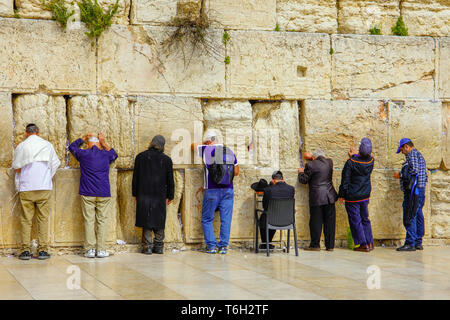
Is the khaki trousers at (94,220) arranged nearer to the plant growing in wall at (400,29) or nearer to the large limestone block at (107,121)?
the large limestone block at (107,121)

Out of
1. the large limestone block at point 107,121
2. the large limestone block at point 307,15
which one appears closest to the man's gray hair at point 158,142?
the large limestone block at point 107,121

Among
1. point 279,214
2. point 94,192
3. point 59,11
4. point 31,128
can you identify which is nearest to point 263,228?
point 279,214

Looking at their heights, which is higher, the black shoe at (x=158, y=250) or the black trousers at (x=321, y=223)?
the black trousers at (x=321, y=223)

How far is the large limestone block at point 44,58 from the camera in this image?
8.75m

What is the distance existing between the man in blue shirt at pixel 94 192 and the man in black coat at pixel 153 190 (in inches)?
16.6

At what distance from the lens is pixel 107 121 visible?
29.9 feet

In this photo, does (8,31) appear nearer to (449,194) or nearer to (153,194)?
(153,194)

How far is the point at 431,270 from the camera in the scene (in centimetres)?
785

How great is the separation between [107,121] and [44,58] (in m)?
1.18

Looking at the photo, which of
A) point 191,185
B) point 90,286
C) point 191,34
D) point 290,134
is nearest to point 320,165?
point 290,134

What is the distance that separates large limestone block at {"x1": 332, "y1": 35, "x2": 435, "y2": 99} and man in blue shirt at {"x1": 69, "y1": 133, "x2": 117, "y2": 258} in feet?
11.9

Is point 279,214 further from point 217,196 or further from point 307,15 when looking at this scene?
point 307,15

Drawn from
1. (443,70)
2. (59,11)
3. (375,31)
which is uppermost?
(59,11)
